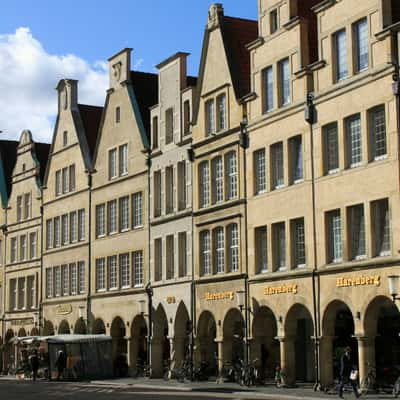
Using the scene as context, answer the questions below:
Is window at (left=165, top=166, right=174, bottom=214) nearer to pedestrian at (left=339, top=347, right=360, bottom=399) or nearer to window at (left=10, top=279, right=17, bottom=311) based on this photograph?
pedestrian at (left=339, top=347, right=360, bottom=399)

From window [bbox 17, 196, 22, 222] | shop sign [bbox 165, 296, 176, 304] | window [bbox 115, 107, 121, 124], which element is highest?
window [bbox 115, 107, 121, 124]

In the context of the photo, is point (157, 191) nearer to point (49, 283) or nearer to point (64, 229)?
point (64, 229)

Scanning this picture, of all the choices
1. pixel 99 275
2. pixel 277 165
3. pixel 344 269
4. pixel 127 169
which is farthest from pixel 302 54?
pixel 99 275

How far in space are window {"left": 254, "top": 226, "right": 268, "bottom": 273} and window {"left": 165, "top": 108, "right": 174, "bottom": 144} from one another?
11068 mm

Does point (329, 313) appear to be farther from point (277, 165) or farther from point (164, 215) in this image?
point (164, 215)

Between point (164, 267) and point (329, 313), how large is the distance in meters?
15.5

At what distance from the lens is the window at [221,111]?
157ft

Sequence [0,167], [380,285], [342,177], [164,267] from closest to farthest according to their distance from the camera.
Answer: [380,285] → [342,177] → [164,267] → [0,167]

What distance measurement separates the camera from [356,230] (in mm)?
37875

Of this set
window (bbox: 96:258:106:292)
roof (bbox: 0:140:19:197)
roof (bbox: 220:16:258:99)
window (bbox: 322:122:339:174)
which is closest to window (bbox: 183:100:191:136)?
roof (bbox: 220:16:258:99)

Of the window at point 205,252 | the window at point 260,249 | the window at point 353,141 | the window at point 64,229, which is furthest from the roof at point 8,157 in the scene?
the window at point 353,141

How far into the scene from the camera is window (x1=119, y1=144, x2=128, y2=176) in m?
58.5

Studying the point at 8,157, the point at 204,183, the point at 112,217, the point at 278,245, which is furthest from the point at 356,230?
the point at 8,157

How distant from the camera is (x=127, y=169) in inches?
2288
